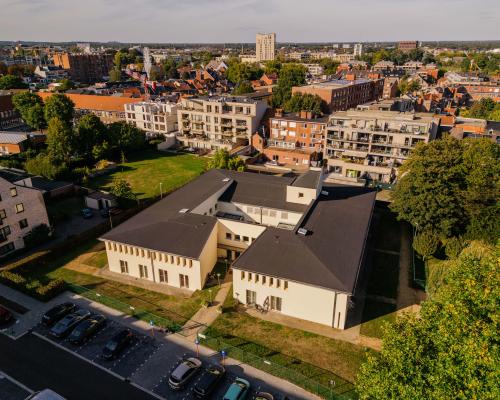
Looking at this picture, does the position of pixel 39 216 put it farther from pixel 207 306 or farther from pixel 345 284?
pixel 345 284

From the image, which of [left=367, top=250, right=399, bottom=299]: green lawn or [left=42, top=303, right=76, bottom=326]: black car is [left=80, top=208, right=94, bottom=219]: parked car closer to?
[left=42, top=303, right=76, bottom=326]: black car

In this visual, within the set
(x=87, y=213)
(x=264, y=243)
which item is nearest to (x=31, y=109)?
(x=87, y=213)

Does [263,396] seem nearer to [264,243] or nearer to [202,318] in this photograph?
[202,318]

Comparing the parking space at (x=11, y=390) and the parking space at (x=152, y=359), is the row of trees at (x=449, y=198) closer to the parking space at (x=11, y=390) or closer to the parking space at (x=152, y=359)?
the parking space at (x=152, y=359)

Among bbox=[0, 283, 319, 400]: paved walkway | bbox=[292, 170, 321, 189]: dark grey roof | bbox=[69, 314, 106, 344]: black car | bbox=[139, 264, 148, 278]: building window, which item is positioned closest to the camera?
bbox=[0, 283, 319, 400]: paved walkway

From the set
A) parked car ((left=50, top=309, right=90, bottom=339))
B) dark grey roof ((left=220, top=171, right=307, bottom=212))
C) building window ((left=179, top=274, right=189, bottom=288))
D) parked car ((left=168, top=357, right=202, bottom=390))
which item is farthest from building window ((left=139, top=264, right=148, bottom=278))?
dark grey roof ((left=220, top=171, right=307, bottom=212))
